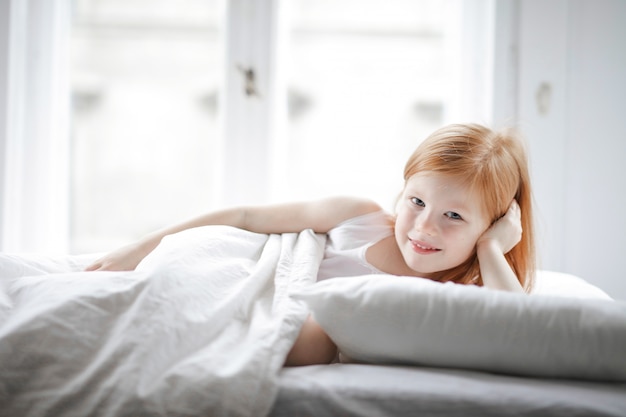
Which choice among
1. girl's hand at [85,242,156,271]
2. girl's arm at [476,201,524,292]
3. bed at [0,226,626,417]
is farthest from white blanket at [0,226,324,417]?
girl's arm at [476,201,524,292]

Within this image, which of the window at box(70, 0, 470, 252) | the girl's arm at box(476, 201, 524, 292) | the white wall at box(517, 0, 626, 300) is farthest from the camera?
the window at box(70, 0, 470, 252)

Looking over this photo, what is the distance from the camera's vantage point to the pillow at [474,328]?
668mm

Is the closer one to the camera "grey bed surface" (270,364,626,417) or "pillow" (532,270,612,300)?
"grey bed surface" (270,364,626,417)

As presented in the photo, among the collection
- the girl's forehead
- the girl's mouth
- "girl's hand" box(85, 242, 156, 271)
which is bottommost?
"girl's hand" box(85, 242, 156, 271)

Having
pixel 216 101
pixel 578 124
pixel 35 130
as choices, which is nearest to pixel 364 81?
pixel 216 101

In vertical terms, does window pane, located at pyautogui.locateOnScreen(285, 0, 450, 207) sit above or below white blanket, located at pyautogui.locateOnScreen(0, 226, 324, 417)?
above

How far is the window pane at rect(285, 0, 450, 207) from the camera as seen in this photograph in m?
1.88

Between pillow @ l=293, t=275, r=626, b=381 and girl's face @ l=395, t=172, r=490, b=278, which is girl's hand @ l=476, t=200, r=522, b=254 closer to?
girl's face @ l=395, t=172, r=490, b=278

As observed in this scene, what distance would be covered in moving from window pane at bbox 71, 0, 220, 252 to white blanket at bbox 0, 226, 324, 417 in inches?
43.7

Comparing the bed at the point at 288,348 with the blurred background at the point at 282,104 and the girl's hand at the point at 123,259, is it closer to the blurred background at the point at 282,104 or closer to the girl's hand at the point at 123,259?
the girl's hand at the point at 123,259

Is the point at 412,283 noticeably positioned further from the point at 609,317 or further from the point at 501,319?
the point at 609,317

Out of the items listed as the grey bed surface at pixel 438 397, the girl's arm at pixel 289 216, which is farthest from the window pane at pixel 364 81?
the grey bed surface at pixel 438 397

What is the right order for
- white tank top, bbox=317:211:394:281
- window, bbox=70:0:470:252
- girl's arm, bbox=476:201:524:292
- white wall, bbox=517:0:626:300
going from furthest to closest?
window, bbox=70:0:470:252
white wall, bbox=517:0:626:300
white tank top, bbox=317:211:394:281
girl's arm, bbox=476:201:524:292

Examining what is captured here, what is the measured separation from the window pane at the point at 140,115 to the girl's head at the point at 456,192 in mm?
1059
